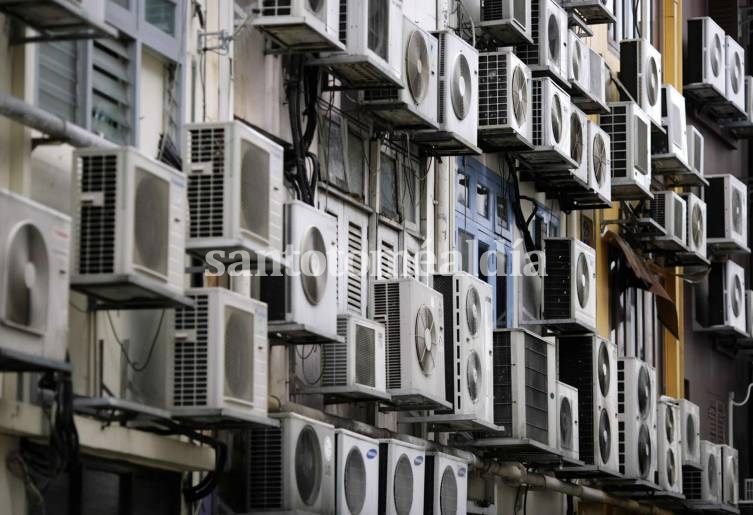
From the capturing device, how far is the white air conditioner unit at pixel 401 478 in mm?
19031

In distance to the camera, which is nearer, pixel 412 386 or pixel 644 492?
pixel 412 386

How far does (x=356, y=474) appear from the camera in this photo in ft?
59.7

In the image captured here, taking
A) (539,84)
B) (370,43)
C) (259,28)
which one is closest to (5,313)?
(259,28)

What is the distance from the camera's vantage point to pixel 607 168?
2612cm

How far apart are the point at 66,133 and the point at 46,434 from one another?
1962 mm

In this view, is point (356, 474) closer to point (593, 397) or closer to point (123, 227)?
point (123, 227)

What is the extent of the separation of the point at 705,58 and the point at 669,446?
685 centimetres

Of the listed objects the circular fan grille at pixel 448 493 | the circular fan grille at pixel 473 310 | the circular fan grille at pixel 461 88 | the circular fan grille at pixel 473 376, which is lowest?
the circular fan grille at pixel 448 493

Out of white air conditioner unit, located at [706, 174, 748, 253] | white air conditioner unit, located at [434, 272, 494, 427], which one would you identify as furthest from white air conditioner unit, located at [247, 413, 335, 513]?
white air conditioner unit, located at [706, 174, 748, 253]

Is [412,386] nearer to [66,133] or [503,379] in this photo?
[503,379]

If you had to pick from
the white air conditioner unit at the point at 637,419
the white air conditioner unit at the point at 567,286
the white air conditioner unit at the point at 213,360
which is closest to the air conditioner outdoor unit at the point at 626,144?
the white air conditioner unit at the point at 637,419

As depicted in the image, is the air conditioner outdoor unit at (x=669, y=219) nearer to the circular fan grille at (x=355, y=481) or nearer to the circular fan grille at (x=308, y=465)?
the circular fan grille at (x=355, y=481)

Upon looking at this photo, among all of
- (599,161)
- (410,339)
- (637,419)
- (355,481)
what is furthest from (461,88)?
(637,419)

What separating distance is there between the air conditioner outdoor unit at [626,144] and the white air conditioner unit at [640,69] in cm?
80
